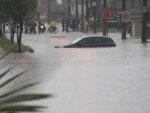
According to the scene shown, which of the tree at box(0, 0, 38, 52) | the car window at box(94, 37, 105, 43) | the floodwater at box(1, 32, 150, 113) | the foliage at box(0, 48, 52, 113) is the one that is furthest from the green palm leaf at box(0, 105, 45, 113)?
the car window at box(94, 37, 105, 43)

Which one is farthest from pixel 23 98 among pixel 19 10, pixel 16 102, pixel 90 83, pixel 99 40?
pixel 99 40

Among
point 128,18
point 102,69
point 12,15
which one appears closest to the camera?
point 102,69

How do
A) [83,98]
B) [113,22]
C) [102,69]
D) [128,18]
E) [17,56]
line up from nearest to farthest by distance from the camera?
1. [83,98]
2. [102,69]
3. [17,56]
4. [128,18]
5. [113,22]

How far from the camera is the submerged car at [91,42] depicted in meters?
35.7

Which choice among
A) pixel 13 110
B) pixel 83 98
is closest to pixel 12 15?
pixel 83 98

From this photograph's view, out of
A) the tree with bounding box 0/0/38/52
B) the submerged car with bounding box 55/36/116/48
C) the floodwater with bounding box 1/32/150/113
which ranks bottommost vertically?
the submerged car with bounding box 55/36/116/48

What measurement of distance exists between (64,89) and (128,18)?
31413 mm

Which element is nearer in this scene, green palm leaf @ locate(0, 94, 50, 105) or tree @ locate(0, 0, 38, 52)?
green palm leaf @ locate(0, 94, 50, 105)

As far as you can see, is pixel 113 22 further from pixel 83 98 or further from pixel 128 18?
pixel 83 98

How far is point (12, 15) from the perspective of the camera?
102 feet

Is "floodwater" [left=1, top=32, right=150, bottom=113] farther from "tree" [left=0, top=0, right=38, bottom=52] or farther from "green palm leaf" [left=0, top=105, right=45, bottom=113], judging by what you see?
"tree" [left=0, top=0, right=38, bottom=52]

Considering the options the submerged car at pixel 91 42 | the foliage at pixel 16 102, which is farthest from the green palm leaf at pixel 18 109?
the submerged car at pixel 91 42

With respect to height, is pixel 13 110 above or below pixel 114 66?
above

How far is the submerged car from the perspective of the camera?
3569 centimetres
